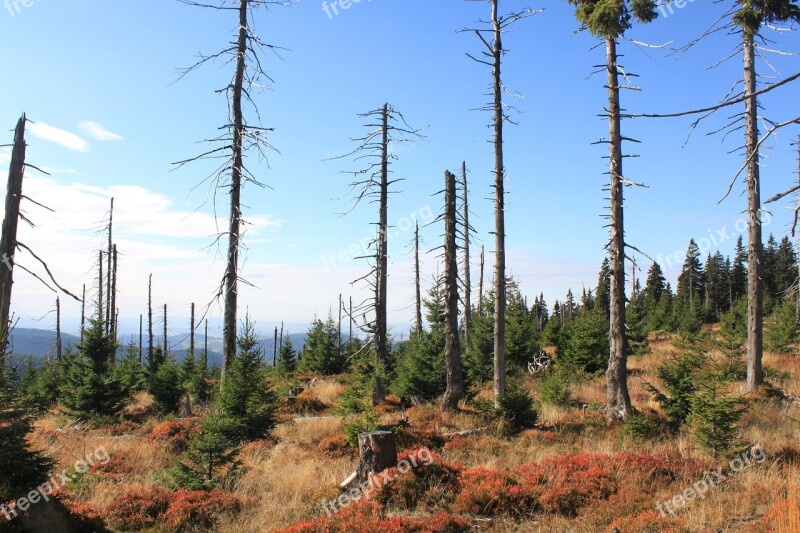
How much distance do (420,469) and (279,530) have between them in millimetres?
2802

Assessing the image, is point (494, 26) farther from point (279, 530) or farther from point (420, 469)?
point (279, 530)

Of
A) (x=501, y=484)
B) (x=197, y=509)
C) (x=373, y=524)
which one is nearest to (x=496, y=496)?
(x=501, y=484)

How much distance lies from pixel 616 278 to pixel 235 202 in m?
11.2

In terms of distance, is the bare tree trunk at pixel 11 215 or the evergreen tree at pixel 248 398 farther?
the evergreen tree at pixel 248 398

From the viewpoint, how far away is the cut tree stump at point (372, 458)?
836 centimetres

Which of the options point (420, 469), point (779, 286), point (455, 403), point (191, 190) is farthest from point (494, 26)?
point (779, 286)

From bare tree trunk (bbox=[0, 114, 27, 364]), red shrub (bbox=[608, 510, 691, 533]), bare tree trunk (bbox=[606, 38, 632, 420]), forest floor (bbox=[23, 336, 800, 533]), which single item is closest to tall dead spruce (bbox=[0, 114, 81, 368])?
bare tree trunk (bbox=[0, 114, 27, 364])

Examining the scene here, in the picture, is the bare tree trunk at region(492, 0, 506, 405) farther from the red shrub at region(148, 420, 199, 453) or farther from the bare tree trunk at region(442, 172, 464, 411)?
the red shrub at region(148, 420, 199, 453)

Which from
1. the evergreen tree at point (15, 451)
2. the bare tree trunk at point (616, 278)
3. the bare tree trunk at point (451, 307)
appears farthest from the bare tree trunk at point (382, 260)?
the evergreen tree at point (15, 451)

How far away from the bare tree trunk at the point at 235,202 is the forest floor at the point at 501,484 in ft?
→ 11.1

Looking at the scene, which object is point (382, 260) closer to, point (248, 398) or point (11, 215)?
point (248, 398)

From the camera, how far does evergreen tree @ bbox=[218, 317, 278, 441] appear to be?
41.2 feet

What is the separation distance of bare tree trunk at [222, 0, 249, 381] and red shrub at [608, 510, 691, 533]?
11347mm

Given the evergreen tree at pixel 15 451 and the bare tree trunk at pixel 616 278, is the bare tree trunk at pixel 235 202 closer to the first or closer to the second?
the evergreen tree at pixel 15 451
